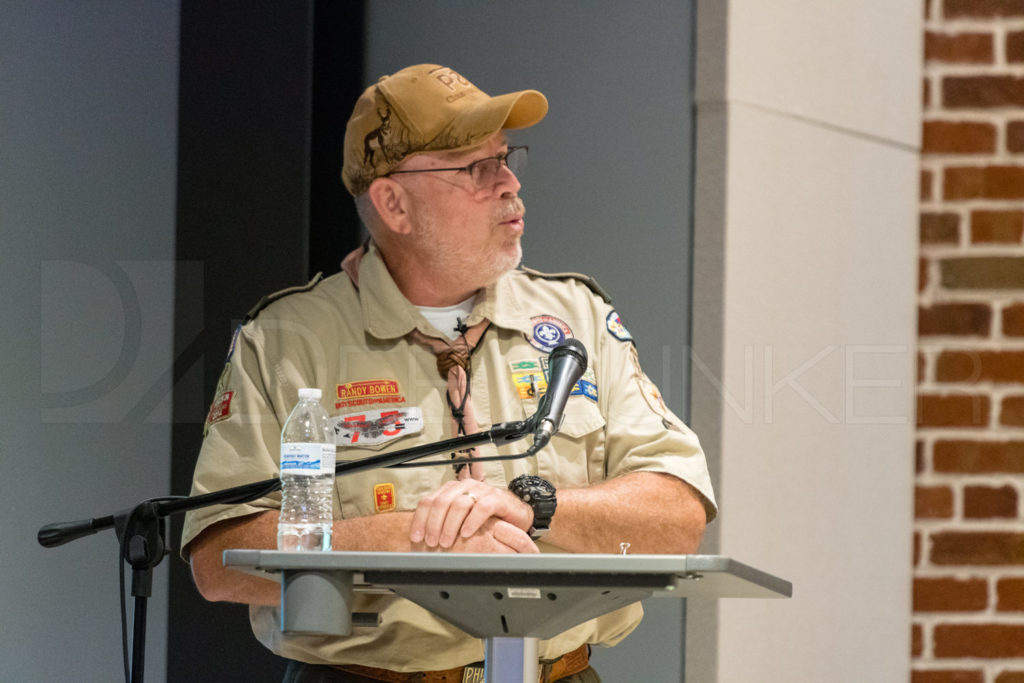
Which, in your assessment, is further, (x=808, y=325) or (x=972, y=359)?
(x=808, y=325)

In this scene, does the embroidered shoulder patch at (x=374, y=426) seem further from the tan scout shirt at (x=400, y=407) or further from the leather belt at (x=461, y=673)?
the leather belt at (x=461, y=673)

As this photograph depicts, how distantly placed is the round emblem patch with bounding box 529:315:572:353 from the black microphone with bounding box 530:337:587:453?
80cm

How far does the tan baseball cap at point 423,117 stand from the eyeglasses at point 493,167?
46 mm

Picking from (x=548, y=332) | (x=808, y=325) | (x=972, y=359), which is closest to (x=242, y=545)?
(x=548, y=332)

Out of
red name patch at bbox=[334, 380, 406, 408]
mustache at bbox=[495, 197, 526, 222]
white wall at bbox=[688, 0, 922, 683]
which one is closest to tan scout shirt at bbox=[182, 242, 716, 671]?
red name patch at bbox=[334, 380, 406, 408]

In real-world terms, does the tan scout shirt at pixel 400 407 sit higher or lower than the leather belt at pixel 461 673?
higher

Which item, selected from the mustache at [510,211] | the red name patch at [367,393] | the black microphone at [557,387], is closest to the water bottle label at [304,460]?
the black microphone at [557,387]

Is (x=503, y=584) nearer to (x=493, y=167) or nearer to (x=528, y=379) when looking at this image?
(x=528, y=379)

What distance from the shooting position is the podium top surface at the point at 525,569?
4.09 feet

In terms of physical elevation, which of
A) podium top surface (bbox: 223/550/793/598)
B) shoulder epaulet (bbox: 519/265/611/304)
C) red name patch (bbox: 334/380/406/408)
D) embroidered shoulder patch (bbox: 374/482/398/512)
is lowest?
embroidered shoulder patch (bbox: 374/482/398/512)

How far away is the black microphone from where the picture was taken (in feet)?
4.82

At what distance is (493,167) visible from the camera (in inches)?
96.5

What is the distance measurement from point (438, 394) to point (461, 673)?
1.80 feet

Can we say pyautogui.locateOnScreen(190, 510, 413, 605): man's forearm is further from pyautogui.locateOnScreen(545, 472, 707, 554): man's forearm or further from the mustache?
the mustache
